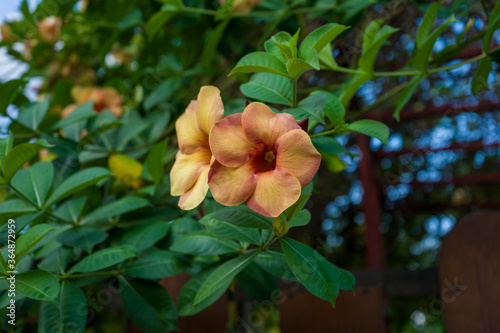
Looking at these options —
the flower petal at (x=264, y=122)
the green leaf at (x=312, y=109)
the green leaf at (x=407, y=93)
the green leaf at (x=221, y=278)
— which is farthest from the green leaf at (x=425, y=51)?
the green leaf at (x=221, y=278)

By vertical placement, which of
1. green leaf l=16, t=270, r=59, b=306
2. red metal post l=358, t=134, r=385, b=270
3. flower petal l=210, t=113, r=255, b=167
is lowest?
red metal post l=358, t=134, r=385, b=270

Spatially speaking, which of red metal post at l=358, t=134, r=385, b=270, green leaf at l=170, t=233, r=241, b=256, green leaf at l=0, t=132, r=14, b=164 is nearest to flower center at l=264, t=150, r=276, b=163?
green leaf at l=170, t=233, r=241, b=256

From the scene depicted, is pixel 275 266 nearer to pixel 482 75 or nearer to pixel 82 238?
pixel 82 238

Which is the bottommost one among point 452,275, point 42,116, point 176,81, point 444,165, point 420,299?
point 420,299

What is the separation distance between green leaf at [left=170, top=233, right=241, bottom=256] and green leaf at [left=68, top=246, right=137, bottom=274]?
0.09 metres

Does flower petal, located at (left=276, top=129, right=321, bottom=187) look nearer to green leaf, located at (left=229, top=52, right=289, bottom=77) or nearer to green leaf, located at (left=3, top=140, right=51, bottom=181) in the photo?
green leaf, located at (left=229, top=52, right=289, bottom=77)

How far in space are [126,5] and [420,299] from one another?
2.08 meters

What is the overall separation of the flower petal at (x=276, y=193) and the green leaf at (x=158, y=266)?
1.03 feet

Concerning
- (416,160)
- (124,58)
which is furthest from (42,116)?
(416,160)

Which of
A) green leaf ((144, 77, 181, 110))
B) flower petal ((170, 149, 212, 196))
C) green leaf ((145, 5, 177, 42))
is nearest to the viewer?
flower petal ((170, 149, 212, 196))

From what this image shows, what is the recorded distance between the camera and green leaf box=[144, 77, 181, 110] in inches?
49.7

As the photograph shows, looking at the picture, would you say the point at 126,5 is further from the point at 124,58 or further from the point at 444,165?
the point at 444,165

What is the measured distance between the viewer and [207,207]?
2.59ft

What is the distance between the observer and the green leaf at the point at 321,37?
1.97 ft
